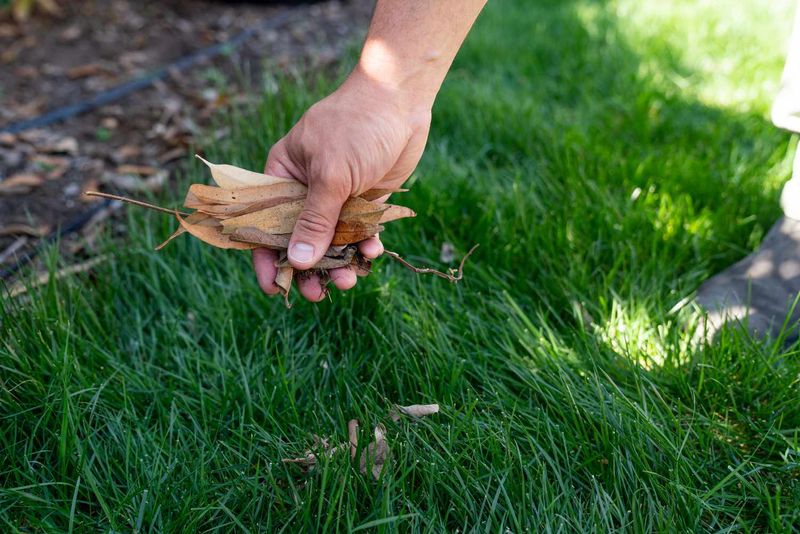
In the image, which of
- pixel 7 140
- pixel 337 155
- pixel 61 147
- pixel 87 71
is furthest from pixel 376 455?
pixel 87 71

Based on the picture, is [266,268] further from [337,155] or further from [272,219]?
[337,155]

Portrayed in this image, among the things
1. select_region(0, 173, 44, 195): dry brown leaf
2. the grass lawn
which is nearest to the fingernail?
the grass lawn

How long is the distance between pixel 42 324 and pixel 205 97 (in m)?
2.04

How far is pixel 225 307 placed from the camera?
190 centimetres

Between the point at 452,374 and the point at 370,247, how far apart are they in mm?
372

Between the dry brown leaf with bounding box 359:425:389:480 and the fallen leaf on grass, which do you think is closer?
the dry brown leaf with bounding box 359:425:389:480

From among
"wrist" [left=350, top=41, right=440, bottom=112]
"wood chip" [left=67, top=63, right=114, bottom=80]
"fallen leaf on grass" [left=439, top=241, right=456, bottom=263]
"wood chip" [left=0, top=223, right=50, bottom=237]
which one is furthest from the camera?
"wood chip" [left=67, top=63, right=114, bottom=80]

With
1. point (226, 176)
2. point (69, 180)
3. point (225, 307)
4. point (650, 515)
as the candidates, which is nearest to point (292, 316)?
point (225, 307)

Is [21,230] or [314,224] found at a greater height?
[314,224]

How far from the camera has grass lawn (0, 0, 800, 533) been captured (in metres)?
1.31

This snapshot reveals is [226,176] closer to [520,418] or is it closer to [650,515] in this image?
[520,418]

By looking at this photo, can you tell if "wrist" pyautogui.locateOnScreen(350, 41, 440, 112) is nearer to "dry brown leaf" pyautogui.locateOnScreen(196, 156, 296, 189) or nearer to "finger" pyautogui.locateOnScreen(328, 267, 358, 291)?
"dry brown leaf" pyautogui.locateOnScreen(196, 156, 296, 189)

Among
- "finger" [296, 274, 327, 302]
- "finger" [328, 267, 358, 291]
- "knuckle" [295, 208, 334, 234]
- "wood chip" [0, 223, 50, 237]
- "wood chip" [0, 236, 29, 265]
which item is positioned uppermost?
"knuckle" [295, 208, 334, 234]

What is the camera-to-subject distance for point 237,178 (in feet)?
4.99
